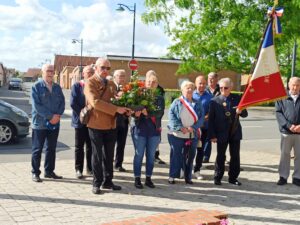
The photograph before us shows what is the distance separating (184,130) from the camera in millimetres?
7734

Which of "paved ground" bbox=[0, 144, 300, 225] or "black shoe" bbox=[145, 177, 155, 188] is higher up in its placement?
"black shoe" bbox=[145, 177, 155, 188]

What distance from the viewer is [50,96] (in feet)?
25.6

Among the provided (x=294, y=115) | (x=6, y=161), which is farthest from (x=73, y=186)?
(x=294, y=115)

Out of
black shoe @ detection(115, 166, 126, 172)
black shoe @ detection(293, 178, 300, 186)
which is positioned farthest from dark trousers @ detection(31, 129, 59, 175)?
black shoe @ detection(293, 178, 300, 186)

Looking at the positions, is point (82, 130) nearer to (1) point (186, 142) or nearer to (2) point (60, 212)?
(1) point (186, 142)

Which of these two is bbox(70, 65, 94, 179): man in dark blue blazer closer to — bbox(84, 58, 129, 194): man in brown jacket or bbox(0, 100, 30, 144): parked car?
bbox(84, 58, 129, 194): man in brown jacket

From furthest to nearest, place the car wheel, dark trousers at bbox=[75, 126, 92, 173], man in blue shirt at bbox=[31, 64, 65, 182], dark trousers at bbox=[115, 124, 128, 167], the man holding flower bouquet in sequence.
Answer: the car wheel < dark trousers at bbox=[115, 124, 128, 167] < dark trousers at bbox=[75, 126, 92, 173] < man in blue shirt at bbox=[31, 64, 65, 182] < the man holding flower bouquet

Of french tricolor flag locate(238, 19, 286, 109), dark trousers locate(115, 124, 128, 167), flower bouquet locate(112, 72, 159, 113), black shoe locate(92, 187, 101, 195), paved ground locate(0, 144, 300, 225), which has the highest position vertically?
french tricolor flag locate(238, 19, 286, 109)

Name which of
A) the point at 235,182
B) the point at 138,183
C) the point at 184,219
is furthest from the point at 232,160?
the point at 184,219

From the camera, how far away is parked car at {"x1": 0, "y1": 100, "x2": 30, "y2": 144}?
1252 cm

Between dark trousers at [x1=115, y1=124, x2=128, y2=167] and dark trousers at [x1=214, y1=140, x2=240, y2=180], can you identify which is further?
dark trousers at [x1=115, y1=124, x2=128, y2=167]

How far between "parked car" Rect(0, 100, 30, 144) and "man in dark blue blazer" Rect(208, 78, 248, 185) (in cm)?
679

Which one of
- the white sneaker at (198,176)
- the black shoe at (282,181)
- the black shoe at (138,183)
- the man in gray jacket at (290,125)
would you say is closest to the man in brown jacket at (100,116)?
the black shoe at (138,183)

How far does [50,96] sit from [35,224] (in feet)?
9.91
